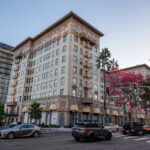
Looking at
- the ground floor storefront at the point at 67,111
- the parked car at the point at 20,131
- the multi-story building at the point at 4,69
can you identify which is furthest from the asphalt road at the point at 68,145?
the multi-story building at the point at 4,69

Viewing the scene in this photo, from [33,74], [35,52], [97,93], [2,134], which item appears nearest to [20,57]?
[35,52]

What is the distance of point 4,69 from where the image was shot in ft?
289

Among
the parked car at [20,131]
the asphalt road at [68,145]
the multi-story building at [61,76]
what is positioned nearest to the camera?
the asphalt road at [68,145]

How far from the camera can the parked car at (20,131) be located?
15.6 metres

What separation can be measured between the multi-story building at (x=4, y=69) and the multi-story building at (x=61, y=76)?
27111 millimetres

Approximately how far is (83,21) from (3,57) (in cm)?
6090

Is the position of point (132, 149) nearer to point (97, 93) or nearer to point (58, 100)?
point (58, 100)

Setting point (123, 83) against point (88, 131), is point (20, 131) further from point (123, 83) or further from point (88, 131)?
point (123, 83)

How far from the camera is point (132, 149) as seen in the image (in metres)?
10.9

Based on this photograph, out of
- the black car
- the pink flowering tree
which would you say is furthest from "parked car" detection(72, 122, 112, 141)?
the pink flowering tree

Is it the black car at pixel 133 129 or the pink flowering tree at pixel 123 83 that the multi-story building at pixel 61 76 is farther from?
the black car at pixel 133 129

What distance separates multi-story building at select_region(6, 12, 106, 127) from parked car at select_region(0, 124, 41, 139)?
19032 mm

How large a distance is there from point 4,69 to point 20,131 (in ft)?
263

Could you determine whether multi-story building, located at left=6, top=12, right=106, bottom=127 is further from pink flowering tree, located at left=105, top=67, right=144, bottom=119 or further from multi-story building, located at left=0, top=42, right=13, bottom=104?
multi-story building, located at left=0, top=42, right=13, bottom=104
